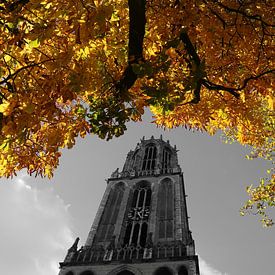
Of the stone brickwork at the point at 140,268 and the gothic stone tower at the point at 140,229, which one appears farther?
the gothic stone tower at the point at 140,229

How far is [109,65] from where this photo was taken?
5.30 meters

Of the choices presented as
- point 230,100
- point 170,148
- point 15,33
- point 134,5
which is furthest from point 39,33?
point 170,148

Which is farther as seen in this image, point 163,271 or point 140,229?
point 140,229

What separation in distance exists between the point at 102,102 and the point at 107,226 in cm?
3307

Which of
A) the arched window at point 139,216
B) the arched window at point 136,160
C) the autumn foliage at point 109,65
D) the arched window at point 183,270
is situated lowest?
the autumn foliage at point 109,65

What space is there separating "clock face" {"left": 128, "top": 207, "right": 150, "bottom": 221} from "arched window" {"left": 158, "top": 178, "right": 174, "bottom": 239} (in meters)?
1.60

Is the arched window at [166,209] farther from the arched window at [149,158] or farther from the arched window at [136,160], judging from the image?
the arched window at [136,160]

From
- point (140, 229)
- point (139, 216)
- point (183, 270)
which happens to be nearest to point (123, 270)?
point (183, 270)

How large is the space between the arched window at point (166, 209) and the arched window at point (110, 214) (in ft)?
17.3

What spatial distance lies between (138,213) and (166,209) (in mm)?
3377

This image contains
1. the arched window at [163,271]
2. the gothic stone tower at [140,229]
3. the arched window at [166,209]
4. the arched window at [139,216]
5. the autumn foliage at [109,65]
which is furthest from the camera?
the arched window at [139,216]

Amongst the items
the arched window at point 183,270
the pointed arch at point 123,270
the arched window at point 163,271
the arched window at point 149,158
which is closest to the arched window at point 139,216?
the pointed arch at point 123,270

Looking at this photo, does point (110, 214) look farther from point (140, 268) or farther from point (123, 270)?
point (140, 268)

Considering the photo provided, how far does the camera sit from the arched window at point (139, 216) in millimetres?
34094
